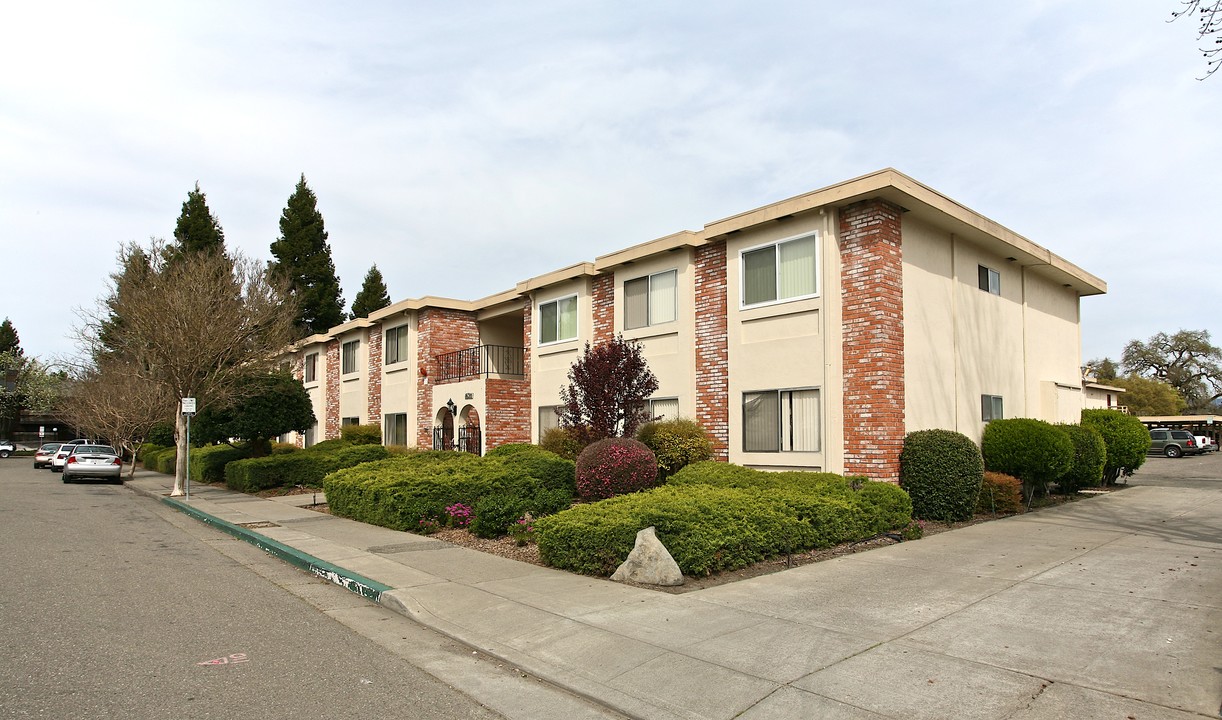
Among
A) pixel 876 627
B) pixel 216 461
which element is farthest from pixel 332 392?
pixel 876 627

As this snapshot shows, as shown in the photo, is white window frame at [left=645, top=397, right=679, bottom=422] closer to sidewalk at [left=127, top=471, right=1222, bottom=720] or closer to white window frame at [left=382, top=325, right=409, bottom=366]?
sidewalk at [left=127, top=471, right=1222, bottom=720]

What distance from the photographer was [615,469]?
1356cm

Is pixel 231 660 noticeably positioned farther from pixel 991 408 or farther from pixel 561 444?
pixel 991 408

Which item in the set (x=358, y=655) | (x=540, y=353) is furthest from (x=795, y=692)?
(x=540, y=353)

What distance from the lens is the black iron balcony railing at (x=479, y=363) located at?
2551cm

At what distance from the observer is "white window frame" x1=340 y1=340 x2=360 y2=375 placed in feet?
105

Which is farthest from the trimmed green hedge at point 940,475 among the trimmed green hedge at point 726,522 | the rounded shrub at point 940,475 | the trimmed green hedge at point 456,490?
the trimmed green hedge at point 456,490

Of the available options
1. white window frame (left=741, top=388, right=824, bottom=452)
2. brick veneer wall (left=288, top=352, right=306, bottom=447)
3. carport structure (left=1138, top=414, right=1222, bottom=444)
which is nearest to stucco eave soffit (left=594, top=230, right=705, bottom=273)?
white window frame (left=741, top=388, right=824, bottom=452)

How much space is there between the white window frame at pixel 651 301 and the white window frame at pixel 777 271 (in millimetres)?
2093

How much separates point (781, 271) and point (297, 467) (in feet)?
49.0

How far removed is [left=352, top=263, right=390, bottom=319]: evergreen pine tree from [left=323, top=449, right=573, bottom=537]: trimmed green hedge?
41143mm

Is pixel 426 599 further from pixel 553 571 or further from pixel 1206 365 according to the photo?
pixel 1206 365

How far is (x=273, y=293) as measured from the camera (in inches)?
960

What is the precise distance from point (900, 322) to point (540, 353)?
1073 centimetres
